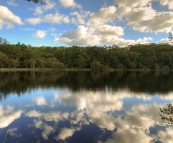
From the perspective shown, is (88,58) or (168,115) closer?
(168,115)

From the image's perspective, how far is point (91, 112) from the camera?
12.9 m

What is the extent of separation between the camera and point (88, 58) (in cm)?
9419

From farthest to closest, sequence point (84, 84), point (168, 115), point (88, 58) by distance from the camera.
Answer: point (88, 58), point (84, 84), point (168, 115)

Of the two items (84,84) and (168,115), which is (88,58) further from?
(168,115)

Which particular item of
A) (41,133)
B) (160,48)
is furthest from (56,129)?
(160,48)

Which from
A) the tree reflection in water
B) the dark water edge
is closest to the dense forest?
the dark water edge

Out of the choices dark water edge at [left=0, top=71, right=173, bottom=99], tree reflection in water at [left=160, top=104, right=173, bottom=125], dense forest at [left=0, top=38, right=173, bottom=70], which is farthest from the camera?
dense forest at [left=0, top=38, right=173, bottom=70]

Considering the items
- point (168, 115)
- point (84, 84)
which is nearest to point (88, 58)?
point (84, 84)

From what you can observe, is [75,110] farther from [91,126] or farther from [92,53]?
[92,53]

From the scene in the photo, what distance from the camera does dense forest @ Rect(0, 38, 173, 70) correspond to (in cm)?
7675

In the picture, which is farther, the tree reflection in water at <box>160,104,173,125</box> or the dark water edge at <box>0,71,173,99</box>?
the dark water edge at <box>0,71,173,99</box>

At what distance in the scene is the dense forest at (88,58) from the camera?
76750 mm

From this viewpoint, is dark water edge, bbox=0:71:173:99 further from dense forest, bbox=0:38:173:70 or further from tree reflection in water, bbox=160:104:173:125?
dense forest, bbox=0:38:173:70

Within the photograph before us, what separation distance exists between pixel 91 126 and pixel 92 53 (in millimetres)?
91409
